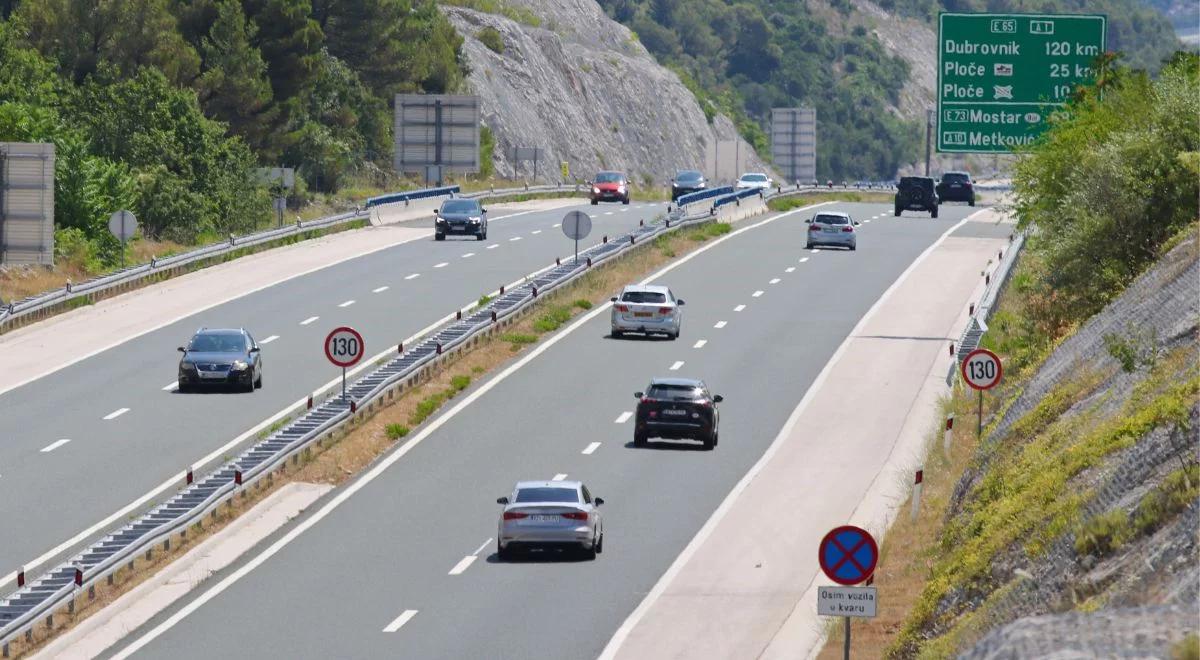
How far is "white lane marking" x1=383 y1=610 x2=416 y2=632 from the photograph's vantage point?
85.5 feet

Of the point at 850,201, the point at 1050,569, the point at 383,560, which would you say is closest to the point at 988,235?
the point at 850,201

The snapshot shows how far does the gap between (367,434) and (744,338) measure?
570 inches

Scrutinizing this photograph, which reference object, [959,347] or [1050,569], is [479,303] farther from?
[1050,569]

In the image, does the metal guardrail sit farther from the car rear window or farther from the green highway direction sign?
the car rear window

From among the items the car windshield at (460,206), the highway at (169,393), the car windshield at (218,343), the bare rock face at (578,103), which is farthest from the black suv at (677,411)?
the bare rock face at (578,103)

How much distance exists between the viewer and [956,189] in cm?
9862

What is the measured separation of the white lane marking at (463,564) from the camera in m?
29.5

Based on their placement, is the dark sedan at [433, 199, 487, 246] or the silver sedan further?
the dark sedan at [433, 199, 487, 246]

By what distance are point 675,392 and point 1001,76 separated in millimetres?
18161

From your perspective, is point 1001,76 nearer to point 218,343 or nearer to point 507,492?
point 218,343

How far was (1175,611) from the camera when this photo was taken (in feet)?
37.4

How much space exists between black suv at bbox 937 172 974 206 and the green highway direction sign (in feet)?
148

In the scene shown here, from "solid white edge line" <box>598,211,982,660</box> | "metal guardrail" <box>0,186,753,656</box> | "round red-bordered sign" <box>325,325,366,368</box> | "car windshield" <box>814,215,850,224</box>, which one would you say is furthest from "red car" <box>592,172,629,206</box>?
"round red-bordered sign" <box>325,325,366,368</box>

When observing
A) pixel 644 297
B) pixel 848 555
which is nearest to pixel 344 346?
pixel 644 297
